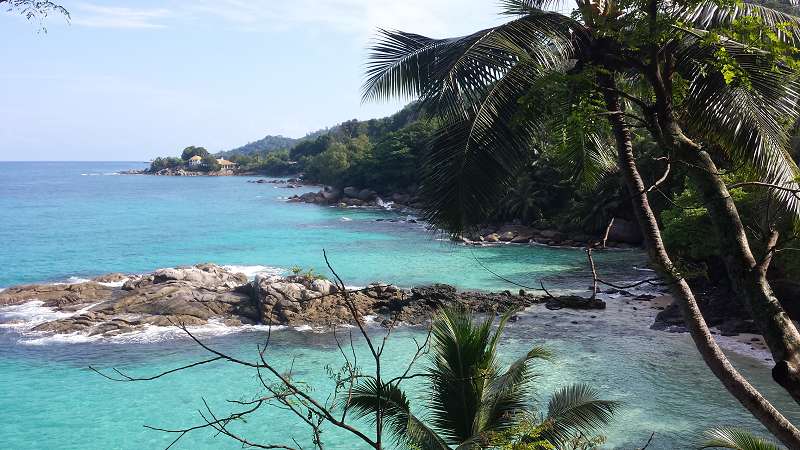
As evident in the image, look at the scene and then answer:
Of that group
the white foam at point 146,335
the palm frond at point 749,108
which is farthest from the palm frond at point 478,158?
the white foam at point 146,335

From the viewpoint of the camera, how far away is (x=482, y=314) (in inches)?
777

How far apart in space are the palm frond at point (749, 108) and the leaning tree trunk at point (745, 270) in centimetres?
92

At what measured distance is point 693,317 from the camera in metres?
4.52

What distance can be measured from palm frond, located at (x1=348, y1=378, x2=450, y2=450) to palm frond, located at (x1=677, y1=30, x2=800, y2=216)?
370 centimetres

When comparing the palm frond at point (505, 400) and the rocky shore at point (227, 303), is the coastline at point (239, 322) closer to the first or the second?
the rocky shore at point (227, 303)

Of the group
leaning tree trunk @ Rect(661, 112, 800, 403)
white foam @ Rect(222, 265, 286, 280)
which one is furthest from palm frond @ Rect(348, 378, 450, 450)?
white foam @ Rect(222, 265, 286, 280)

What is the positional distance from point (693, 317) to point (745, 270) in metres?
0.54

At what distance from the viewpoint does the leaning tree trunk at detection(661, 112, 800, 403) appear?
3.86m

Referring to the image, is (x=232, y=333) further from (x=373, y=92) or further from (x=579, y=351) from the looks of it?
(x=373, y=92)

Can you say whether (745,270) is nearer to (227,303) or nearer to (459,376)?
(459,376)

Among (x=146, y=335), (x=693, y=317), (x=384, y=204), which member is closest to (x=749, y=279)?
(x=693, y=317)

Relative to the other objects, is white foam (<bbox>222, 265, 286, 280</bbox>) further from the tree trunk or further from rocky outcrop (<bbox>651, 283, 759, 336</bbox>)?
the tree trunk

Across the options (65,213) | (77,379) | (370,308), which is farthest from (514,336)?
(65,213)

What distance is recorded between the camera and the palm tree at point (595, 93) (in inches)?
179
